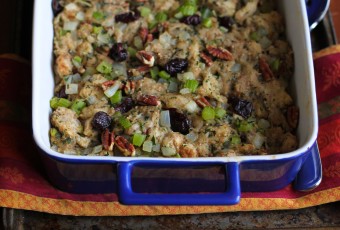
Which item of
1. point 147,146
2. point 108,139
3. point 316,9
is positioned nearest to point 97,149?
point 108,139

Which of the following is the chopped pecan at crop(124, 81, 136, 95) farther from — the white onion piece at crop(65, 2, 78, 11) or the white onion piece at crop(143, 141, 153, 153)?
the white onion piece at crop(65, 2, 78, 11)

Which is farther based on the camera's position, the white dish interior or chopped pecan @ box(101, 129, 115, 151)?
chopped pecan @ box(101, 129, 115, 151)

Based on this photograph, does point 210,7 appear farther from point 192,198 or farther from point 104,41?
point 192,198

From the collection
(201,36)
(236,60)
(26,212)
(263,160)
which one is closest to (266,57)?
(236,60)

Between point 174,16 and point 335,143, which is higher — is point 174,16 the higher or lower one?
the higher one

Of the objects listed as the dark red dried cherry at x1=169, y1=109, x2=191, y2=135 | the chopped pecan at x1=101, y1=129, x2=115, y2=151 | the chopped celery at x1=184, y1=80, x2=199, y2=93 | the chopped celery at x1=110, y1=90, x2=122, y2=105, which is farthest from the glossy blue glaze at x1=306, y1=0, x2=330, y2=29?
the chopped pecan at x1=101, y1=129, x2=115, y2=151

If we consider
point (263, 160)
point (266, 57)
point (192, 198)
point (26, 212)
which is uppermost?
point (266, 57)

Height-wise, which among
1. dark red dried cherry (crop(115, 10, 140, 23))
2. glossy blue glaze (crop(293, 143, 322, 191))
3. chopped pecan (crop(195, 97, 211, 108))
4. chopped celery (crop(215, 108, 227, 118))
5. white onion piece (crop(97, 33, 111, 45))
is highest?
dark red dried cherry (crop(115, 10, 140, 23))
